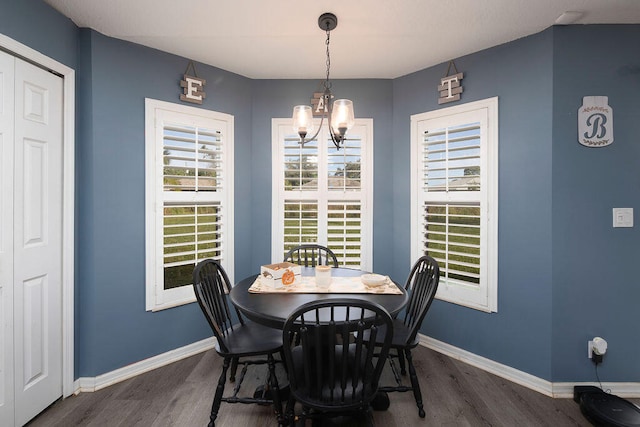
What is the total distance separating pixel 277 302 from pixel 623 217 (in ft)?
8.06

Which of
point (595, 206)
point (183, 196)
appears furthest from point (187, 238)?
point (595, 206)

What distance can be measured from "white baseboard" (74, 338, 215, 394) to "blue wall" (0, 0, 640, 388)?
0.18 ft

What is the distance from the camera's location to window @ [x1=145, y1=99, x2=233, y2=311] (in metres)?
2.69

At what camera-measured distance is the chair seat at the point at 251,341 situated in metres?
1.96

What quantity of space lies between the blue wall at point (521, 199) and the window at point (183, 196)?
0.32 ft

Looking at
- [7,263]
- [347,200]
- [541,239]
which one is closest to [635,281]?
[541,239]

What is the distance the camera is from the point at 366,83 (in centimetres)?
334

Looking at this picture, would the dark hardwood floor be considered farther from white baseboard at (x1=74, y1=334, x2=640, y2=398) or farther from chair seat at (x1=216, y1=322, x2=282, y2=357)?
chair seat at (x1=216, y1=322, x2=282, y2=357)

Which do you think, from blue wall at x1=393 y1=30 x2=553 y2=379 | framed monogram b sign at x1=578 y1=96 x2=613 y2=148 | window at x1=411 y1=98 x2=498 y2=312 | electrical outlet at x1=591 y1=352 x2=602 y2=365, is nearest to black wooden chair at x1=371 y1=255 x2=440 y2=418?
window at x1=411 y1=98 x2=498 y2=312

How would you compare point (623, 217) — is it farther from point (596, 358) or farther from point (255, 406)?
point (255, 406)

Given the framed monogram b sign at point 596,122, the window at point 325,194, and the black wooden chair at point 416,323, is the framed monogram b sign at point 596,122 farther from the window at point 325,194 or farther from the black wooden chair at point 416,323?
the window at point 325,194

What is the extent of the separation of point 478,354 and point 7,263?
3.36m

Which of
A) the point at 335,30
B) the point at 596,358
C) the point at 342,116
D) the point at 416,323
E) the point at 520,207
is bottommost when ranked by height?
the point at 596,358

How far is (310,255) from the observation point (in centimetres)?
331
